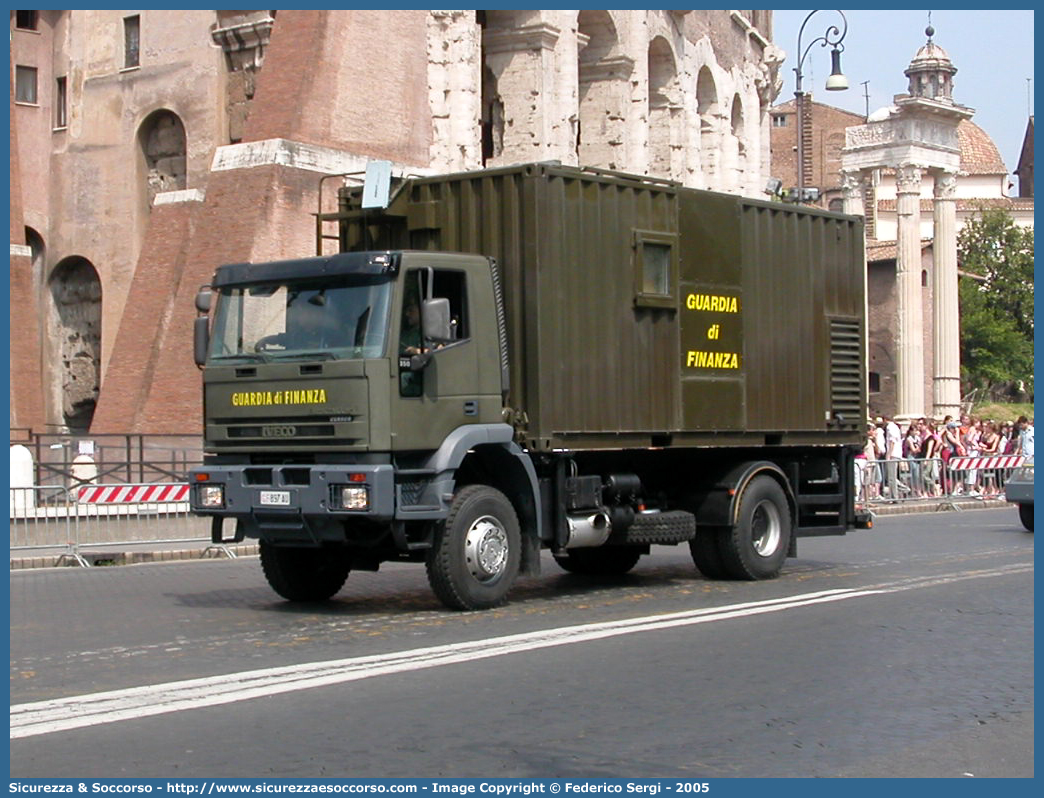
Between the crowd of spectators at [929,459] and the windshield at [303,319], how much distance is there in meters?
19.1

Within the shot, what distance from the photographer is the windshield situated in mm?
12438

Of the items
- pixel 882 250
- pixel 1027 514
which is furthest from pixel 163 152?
pixel 882 250

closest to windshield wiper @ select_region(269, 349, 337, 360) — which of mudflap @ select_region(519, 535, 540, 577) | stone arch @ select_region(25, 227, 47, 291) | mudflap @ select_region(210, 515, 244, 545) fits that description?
mudflap @ select_region(210, 515, 244, 545)

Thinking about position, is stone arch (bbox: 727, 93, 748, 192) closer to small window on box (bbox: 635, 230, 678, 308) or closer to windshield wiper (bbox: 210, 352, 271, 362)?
small window on box (bbox: 635, 230, 678, 308)

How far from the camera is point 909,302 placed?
173 feet

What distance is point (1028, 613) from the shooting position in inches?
502

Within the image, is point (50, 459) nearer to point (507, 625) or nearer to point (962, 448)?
point (962, 448)

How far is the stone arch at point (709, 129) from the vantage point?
46281 mm

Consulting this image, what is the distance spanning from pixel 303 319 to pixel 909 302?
42.3 m

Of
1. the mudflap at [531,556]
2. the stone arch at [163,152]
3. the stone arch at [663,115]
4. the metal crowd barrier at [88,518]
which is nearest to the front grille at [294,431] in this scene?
the mudflap at [531,556]

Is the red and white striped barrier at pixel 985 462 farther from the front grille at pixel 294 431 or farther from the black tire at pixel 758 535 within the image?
the front grille at pixel 294 431

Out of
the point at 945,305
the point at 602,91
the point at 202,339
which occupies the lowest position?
the point at 202,339

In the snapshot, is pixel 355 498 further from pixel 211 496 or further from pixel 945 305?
pixel 945 305
